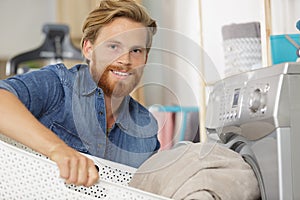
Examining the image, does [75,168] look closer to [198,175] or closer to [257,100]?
[198,175]

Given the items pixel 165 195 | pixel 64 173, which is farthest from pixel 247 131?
pixel 64 173

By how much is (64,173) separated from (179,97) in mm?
418

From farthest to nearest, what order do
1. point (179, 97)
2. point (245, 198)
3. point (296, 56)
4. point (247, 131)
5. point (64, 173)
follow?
point (296, 56) → point (179, 97) → point (247, 131) → point (245, 198) → point (64, 173)

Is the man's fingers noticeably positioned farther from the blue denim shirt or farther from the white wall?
the white wall

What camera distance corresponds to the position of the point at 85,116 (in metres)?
1.07

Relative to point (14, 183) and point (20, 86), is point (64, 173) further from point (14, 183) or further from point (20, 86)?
point (20, 86)

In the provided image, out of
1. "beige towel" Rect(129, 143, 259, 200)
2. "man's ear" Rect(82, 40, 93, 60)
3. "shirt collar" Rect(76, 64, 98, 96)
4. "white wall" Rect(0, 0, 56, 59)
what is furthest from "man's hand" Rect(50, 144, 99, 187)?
"white wall" Rect(0, 0, 56, 59)

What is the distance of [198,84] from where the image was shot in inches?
45.9

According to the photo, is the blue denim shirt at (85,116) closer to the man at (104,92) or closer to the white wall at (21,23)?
the man at (104,92)

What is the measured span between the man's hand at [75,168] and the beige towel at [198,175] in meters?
0.14

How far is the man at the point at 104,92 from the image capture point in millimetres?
Answer: 1054

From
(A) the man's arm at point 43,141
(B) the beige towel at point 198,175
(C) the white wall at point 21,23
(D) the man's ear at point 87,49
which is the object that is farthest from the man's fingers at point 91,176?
(C) the white wall at point 21,23

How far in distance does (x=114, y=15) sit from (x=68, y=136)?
0.92ft

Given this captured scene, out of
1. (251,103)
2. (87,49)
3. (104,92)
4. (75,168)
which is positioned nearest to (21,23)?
(87,49)
